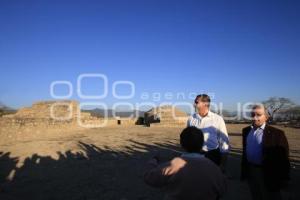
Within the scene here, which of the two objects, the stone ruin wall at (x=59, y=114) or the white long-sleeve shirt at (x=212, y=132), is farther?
the stone ruin wall at (x=59, y=114)

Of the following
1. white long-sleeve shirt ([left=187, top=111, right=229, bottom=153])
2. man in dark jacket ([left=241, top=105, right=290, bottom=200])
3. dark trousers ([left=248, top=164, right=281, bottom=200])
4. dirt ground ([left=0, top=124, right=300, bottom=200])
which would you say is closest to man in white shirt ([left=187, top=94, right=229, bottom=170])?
white long-sleeve shirt ([left=187, top=111, right=229, bottom=153])

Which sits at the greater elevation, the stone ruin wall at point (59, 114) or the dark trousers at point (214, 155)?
the stone ruin wall at point (59, 114)

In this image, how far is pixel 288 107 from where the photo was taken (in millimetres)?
68750

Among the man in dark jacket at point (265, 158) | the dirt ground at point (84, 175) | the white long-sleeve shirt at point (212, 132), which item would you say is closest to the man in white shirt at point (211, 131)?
the white long-sleeve shirt at point (212, 132)

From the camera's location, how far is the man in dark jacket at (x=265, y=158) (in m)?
4.00

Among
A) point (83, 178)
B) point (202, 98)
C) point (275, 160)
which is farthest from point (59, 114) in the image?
point (275, 160)

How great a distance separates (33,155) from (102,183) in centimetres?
564

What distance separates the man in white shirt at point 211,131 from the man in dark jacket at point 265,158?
337 millimetres

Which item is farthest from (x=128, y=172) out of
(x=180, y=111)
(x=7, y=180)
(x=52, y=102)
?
(x=180, y=111)

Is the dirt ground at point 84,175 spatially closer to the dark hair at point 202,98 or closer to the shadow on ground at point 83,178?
the shadow on ground at point 83,178

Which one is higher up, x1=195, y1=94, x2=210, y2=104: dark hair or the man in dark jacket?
x1=195, y1=94, x2=210, y2=104: dark hair

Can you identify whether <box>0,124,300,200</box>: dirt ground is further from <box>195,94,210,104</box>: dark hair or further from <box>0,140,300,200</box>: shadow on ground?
<box>195,94,210,104</box>: dark hair

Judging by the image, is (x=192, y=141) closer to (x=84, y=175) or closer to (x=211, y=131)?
(x=211, y=131)

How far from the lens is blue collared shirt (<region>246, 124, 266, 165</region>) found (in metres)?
4.21
